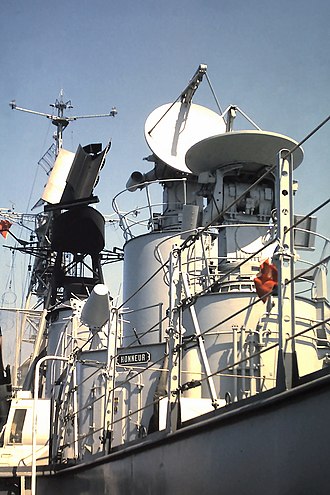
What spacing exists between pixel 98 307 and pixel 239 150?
10.3ft

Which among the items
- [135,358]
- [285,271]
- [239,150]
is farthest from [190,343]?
[285,271]

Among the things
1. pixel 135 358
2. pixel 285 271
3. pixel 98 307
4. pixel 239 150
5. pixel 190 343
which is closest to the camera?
pixel 285 271

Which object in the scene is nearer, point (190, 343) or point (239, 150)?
point (190, 343)

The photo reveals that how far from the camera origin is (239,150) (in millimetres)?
8523

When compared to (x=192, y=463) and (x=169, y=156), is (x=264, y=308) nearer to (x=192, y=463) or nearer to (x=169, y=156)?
(x=192, y=463)

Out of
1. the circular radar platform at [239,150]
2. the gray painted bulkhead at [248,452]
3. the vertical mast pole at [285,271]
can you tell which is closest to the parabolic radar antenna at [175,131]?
the circular radar platform at [239,150]

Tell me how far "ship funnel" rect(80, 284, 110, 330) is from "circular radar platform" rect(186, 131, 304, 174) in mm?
2945

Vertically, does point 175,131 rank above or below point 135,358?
above

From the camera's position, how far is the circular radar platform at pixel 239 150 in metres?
8.30

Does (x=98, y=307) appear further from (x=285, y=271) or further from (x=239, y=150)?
(x=285, y=271)

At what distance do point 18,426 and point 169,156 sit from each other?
4517 mm

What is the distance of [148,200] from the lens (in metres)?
10.6

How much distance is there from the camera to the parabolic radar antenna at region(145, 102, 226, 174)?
35.1 feet

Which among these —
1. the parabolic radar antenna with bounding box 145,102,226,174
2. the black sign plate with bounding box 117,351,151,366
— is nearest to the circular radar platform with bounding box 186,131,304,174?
the parabolic radar antenna with bounding box 145,102,226,174
